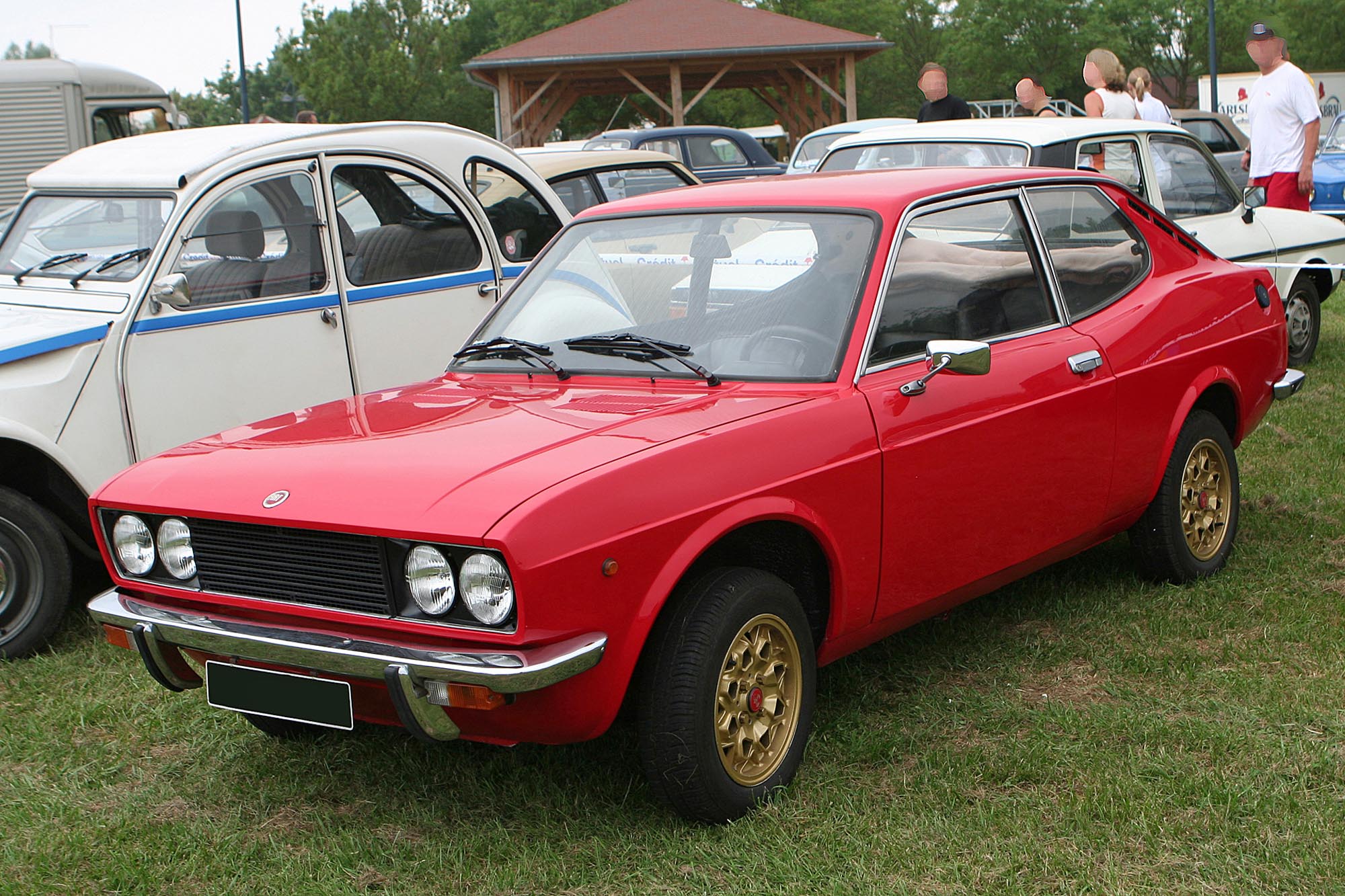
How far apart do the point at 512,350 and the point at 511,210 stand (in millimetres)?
2971

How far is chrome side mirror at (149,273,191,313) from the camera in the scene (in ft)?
18.3

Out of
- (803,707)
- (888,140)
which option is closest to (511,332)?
(803,707)

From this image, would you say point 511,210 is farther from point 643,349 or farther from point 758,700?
point 758,700

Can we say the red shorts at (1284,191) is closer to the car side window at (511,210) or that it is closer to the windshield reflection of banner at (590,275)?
the car side window at (511,210)

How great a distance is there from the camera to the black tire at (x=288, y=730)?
4.32m

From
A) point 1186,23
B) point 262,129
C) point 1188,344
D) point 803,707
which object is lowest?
point 803,707

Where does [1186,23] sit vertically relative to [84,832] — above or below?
above

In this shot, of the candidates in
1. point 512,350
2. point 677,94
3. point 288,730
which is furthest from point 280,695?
point 677,94

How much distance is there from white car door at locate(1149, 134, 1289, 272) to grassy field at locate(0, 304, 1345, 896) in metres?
3.74

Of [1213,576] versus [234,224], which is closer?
[1213,576]

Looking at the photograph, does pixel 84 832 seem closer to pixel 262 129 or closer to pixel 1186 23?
pixel 262 129

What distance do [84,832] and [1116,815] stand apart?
2760mm

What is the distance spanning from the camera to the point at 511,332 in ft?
15.3

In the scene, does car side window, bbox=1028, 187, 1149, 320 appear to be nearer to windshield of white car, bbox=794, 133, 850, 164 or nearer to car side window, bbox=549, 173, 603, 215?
car side window, bbox=549, 173, 603, 215
